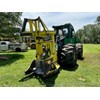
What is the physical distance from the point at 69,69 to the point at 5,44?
14190 mm

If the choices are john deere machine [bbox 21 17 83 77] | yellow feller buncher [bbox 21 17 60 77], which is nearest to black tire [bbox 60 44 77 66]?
john deere machine [bbox 21 17 83 77]

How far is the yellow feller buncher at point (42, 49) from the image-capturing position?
7164 millimetres

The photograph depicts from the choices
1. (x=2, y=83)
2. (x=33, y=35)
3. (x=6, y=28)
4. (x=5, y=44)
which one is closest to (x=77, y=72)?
(x=33, y=35)

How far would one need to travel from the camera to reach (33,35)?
7.39 metres

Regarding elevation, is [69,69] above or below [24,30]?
below

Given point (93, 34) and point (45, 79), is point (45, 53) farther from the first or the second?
point (93, 34)

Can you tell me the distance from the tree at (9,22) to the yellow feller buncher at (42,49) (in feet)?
22.4

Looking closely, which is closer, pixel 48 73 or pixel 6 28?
pixel 48 73

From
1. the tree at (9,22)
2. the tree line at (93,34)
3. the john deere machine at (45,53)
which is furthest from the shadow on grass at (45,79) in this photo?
the tree line at (93,34)

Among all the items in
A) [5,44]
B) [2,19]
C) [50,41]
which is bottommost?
[5,44]

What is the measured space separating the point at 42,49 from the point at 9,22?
24.5 ft

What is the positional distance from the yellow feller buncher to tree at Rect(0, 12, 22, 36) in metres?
6.84

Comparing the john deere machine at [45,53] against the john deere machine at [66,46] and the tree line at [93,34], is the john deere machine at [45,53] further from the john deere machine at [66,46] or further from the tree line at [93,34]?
the tree line at [93,34]

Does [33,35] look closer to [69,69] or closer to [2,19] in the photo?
[69,69]
